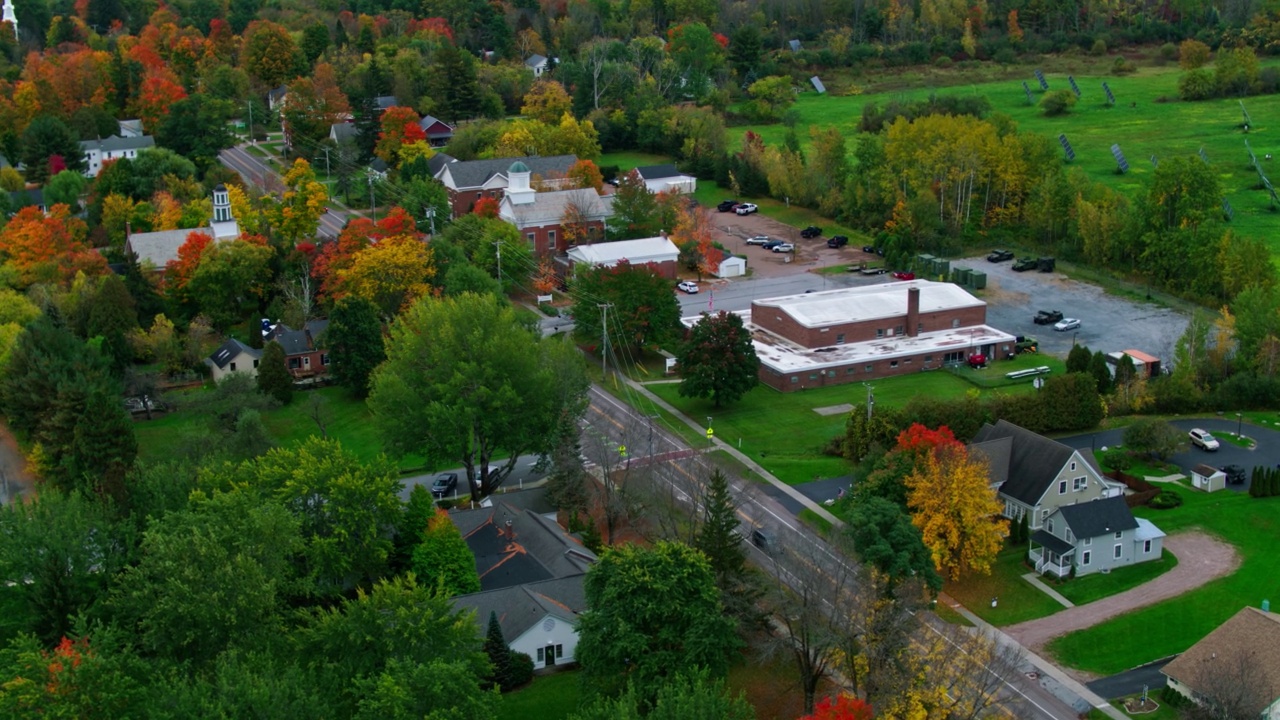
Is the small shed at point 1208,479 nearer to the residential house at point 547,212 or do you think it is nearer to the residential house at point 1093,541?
the residential house at point 1093,541

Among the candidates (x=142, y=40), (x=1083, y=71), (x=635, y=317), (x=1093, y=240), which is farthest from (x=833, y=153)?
(x=142, y=40)

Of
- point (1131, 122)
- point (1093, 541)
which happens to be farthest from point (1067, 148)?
point (1093, 541)

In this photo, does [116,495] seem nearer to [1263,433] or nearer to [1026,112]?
[1263,433]

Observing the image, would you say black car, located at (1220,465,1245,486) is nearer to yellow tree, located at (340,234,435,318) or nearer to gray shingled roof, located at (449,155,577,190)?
yellow tree, located at (340,234,435,318)

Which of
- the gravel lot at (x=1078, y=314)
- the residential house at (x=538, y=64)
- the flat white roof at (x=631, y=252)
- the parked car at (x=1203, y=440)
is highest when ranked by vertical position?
the residential house at (x=538, y=64)

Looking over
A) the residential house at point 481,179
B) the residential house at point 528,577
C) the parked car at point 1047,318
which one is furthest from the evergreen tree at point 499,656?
the residential house at point 481,179

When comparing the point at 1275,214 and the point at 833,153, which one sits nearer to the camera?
the point at 1275,214
